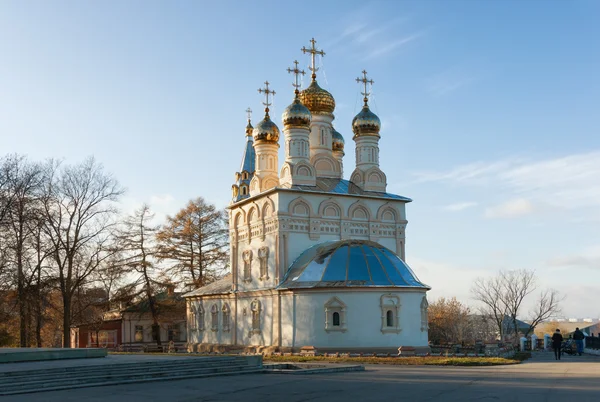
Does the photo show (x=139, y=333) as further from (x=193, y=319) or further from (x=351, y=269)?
(x=351, y=269)

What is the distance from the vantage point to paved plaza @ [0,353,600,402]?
40.5ft

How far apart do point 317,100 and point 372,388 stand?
24628 mm

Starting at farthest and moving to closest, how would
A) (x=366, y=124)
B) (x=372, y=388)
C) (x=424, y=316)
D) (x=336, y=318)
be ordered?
(x=366, y=124) → (x=424, y=316) → (x=336, y=318) → (x=372, y=388)

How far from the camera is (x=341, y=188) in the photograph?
33594 mm

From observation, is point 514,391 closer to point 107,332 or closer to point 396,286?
point 396,286

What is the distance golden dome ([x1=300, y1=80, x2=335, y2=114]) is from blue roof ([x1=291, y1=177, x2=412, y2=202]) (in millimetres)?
4239

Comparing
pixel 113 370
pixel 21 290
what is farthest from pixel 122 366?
pixel 21 290

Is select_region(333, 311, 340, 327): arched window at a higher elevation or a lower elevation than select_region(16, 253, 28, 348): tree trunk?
lower

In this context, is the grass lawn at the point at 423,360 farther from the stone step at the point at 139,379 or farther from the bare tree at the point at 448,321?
the bare tree at the point at 448,321

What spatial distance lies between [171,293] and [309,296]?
19.8 meters

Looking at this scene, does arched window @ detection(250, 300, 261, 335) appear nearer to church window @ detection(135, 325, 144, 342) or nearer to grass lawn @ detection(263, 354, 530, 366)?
grass lawn @ detection(263, 354, 530, 366)

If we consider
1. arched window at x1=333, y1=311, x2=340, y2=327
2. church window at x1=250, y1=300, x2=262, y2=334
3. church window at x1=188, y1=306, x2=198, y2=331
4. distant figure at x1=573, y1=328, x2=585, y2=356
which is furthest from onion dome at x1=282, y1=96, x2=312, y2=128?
distant figure at x1=573, y1=328, x2=585, y2=356

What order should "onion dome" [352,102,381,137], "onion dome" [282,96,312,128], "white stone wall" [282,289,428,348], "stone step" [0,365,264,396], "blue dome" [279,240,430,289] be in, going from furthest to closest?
1. "onion dome" [352,102,381,137]
2. "onion dome" [282,96,312,128]
3. "blue dome" [279,240,430,289]
4. "white stone wall" [282,289,428,348]
5. "stone step" [0,365,264,396]

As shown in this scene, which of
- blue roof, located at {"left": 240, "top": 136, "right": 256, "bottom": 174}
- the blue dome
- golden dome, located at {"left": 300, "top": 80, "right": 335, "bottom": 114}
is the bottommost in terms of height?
the blue dome
